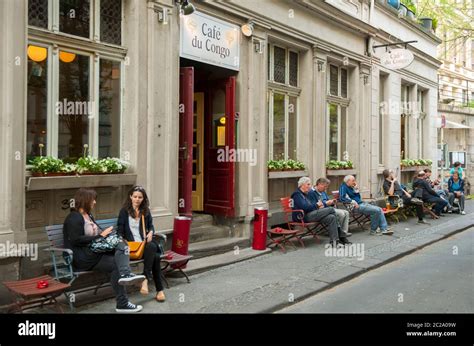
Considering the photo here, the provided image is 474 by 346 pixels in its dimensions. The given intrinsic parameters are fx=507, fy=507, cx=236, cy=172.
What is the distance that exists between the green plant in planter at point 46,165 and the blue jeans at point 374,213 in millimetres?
7087

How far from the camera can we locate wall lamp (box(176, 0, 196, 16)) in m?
8.03

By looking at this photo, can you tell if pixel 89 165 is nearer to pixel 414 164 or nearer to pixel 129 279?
pixel 129 279

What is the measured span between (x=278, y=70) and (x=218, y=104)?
1974mm

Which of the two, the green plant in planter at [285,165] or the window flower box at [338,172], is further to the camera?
the window flower box at [338,172]

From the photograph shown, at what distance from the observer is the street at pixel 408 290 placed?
6.20m

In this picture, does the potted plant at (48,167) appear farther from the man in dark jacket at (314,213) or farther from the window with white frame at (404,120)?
the window with white frame at (404,120)

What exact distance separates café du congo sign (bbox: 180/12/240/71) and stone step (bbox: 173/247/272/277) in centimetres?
345

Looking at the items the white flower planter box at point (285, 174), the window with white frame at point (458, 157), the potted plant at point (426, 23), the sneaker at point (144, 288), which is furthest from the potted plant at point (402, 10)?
the sneaker at point (144, 288)

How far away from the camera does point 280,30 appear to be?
1076cm

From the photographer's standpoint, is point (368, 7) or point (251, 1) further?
point (368, 7)

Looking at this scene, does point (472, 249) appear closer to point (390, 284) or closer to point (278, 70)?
point (390, 284)

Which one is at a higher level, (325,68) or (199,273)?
(325,68)

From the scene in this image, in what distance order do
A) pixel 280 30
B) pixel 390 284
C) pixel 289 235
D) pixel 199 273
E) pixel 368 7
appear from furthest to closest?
pixel 368 7 → pixel 280 30 → pixel 289 235 → pixel 199 273 → pixel 390 284
